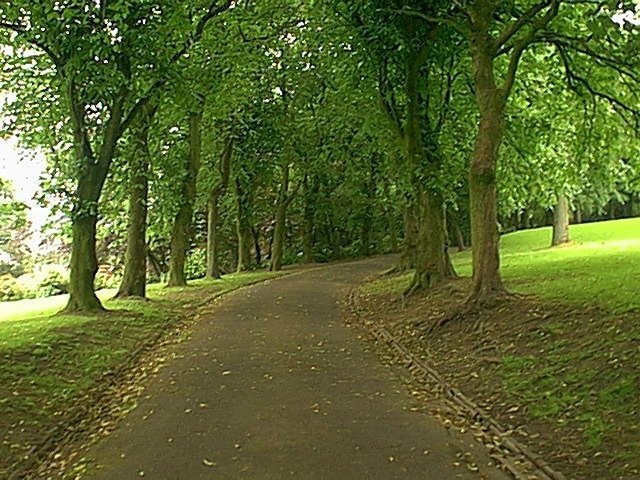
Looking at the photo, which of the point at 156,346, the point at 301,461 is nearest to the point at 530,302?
the point at 156,346

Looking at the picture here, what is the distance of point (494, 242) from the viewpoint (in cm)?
A: 1421

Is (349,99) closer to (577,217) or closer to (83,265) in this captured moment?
(83,265)

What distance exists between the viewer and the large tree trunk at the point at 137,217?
865 inches

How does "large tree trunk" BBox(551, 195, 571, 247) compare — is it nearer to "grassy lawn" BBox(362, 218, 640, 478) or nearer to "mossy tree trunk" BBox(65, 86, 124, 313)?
"grassy lawn" BBox(362, 218, 640, 478)

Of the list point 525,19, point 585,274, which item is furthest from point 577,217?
point 525,19

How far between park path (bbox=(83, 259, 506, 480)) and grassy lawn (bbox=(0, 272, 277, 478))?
891mm

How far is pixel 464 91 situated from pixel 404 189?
10.9 feet

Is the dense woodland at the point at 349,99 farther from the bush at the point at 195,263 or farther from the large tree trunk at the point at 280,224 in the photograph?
the bush at the point at 195,263

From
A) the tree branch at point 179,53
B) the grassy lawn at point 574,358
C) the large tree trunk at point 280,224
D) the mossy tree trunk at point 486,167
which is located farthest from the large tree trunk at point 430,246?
the large tree trunk at point 280,224

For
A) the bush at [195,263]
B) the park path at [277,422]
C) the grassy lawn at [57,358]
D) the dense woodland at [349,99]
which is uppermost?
the dense woodland at [349,99]

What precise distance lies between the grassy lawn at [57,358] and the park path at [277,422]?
2.92 ft

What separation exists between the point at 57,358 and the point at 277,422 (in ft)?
17.2

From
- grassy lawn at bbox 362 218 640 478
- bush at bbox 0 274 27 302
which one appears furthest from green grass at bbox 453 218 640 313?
bush at bbox 0 274 27 302

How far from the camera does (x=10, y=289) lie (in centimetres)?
3972
